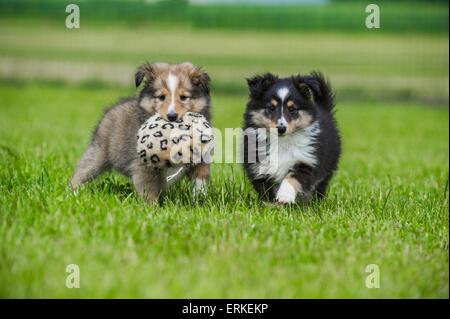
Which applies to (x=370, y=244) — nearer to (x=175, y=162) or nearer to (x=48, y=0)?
(x=175, y=162)

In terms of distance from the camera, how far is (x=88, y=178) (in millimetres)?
5738

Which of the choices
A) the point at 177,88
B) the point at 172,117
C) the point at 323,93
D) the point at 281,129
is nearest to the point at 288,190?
the point at 281,129

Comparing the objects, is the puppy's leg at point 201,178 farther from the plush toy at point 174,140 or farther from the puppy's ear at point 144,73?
the puppy's ear at point 144,73

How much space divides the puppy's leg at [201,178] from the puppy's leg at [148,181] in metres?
0.27

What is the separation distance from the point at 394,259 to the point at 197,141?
1642 millimetres

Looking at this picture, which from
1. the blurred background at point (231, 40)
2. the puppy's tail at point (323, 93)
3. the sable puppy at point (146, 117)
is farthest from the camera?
the blurred background at point (231, 40)

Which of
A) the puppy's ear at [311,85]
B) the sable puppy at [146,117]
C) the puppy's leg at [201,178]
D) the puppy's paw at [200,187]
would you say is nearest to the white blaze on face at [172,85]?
the sable puppy at [146,117]

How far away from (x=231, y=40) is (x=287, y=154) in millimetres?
16886

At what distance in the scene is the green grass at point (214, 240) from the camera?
11.3 ft

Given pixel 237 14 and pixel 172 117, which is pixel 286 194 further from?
pixel 237 14

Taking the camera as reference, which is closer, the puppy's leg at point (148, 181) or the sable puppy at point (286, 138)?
the puppy's leg at point (148, 181)

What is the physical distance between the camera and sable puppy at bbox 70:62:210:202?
5148 millimetres

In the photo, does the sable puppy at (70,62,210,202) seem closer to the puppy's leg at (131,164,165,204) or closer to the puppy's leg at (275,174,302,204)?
the puppy's leg at (131,164,165,204)

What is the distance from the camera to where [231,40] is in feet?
71.6
